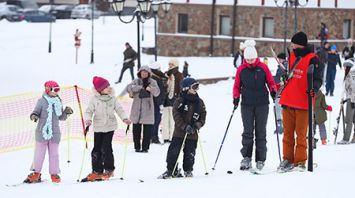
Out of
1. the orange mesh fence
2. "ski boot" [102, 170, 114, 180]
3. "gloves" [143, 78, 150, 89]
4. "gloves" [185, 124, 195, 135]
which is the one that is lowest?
the orange mesh fence

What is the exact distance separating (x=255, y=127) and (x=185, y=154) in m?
1.05

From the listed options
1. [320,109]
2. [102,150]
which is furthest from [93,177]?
[320,109]

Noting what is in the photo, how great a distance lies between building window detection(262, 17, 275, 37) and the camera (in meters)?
42.5

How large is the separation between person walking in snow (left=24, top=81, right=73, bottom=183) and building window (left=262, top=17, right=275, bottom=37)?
3142 cm

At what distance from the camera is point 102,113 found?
1202 cm

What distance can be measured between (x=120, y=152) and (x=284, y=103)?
15.3 feet

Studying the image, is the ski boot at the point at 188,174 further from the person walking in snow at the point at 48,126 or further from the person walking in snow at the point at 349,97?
the person walking in snow at the point at 349,97

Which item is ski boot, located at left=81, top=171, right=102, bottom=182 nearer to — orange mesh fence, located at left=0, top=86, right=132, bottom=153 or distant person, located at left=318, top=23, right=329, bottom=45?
orange mesh fence, located at left=0, top=86, right=132, bottom=153

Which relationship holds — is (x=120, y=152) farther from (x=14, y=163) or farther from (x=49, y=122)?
(x=49, y=122)

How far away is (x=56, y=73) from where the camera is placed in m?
36.3

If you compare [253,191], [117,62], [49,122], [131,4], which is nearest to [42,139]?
[49,122]

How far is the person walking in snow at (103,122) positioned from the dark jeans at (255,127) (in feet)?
5.36

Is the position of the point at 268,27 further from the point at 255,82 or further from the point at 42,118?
the point at 42,118

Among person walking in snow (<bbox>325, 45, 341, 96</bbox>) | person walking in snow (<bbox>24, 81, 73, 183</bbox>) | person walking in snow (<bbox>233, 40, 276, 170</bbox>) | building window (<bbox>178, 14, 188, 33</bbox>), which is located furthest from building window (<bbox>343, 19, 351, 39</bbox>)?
person walking in snow (<bbox>24, 81, 73, 183</bbox>)
